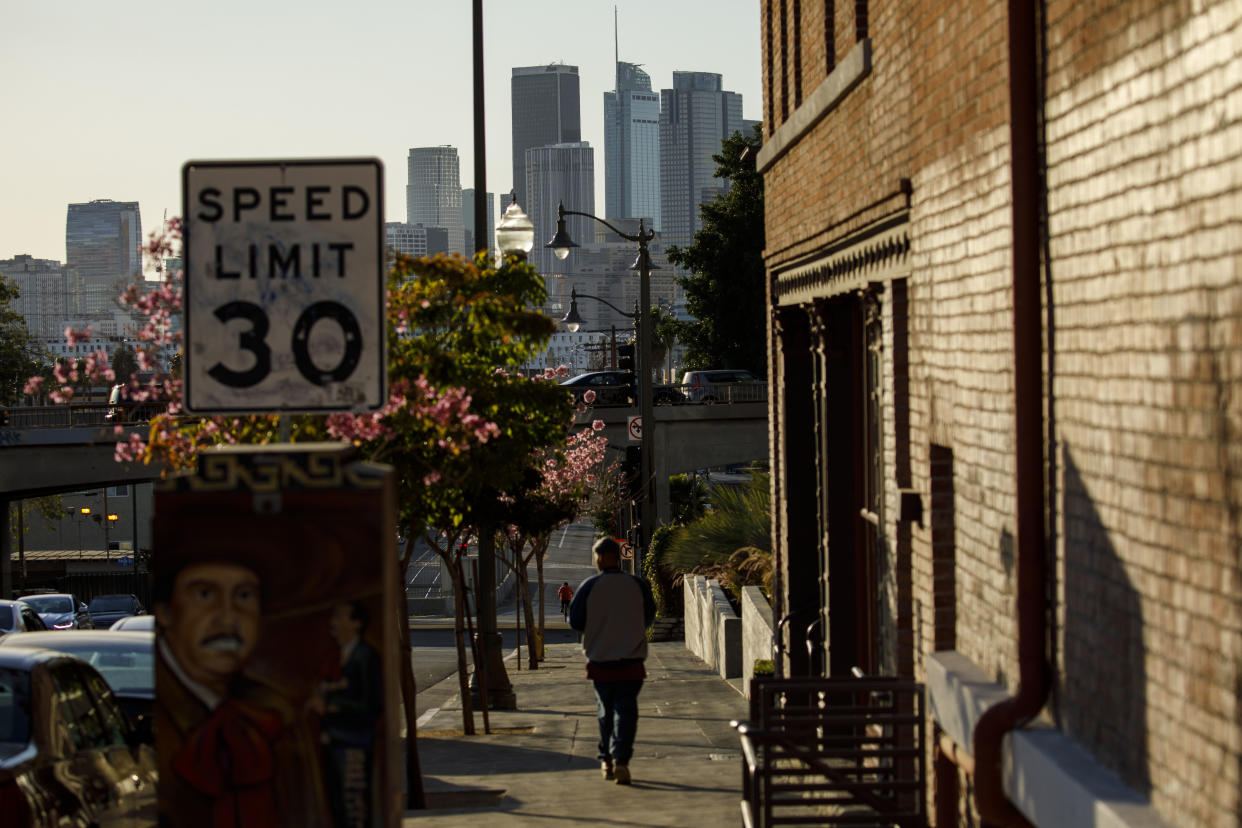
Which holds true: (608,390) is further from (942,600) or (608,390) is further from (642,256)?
(942,600)

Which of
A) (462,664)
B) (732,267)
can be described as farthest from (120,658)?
(732,267)

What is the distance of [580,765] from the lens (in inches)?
504

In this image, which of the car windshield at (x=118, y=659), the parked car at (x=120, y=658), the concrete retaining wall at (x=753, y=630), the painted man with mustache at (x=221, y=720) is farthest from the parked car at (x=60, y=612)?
the painted man with mustache at (x=221, y=720)

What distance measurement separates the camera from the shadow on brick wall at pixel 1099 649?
16.3 ft

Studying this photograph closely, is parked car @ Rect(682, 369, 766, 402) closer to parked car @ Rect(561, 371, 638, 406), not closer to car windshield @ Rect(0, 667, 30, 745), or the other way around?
parked car @ Rect(561, 371, 638, 406)

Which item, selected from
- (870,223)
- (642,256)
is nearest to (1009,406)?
(870,223)

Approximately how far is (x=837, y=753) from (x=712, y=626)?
1577 centimetres

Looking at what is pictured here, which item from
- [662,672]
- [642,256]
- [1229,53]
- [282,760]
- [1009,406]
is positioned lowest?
[662,672]

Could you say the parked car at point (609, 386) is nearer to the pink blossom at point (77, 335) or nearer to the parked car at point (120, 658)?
the parked car at point (120, 658)

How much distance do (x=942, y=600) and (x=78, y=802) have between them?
432 cm

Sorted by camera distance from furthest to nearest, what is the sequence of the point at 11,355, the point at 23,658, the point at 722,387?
the point at 11,355 < the point at 722,387 < the point at 23,658

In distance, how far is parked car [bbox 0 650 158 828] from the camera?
6.82 meters

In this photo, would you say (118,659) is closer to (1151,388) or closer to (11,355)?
(1151,388)

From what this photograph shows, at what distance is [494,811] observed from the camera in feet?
33.1
